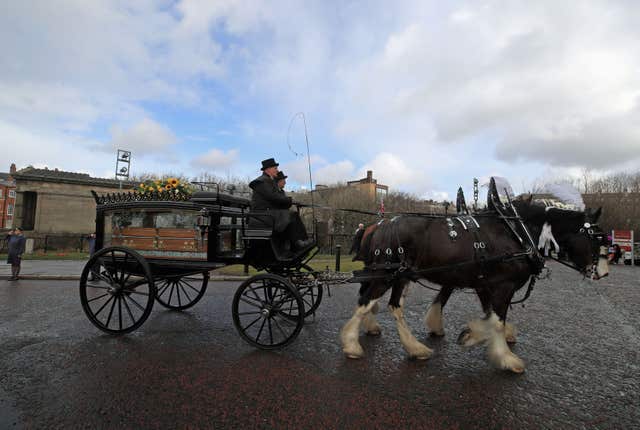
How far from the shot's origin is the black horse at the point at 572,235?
4078 mm

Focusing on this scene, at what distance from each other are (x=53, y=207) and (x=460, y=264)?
2763cm

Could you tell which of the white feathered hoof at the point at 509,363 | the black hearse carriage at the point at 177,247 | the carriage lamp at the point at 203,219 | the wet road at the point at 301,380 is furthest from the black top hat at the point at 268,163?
the white feathered hoof at the point at 509,363

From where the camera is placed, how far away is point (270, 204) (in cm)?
477

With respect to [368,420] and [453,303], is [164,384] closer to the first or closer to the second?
[368,420]

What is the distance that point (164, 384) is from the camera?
3270 mm

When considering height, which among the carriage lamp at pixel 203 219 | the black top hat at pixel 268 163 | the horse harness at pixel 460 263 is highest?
the black top hat at pixel 268 163

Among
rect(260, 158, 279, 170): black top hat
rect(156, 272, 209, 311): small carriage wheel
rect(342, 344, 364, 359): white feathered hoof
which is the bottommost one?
rect(342, 344, 364, 359): white feathered hoof

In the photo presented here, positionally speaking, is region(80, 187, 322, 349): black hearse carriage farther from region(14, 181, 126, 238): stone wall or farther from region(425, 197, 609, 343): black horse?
region(14, 181, 126, 238): stone wall

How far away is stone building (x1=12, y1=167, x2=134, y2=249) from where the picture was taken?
23.4 m

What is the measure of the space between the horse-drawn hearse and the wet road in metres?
0.30

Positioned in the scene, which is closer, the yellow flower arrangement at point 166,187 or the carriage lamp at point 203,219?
the carriage lamp at point 203,219

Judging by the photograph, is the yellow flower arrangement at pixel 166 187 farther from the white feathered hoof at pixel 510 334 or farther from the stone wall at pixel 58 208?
the stone wall at pixel 58 208

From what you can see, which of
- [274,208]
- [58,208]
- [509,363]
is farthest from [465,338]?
[58,208]

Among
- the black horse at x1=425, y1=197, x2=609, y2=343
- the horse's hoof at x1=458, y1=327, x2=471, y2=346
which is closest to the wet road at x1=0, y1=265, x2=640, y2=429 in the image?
the horse's hoof at x1=458, y1=327, x2=471, y2=346
